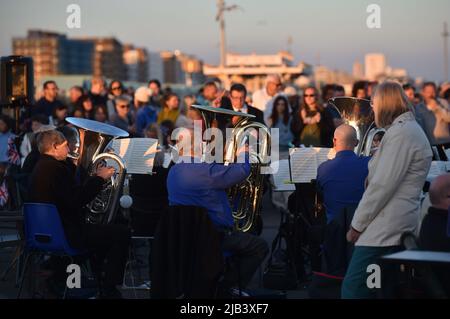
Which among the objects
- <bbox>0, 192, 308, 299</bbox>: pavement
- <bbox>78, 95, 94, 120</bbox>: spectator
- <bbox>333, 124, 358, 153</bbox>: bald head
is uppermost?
<bbox>78, 95, 94, 120</bbox>: spectator

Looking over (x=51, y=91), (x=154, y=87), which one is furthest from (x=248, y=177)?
(x=154, y=87)

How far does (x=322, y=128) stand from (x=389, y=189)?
597cm

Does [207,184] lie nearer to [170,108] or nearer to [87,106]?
[87,106]

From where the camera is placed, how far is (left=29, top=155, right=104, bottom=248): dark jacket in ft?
22.2

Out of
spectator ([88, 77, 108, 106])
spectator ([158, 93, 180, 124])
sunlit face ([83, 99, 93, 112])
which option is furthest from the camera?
spectator ([88, 77, 108, 106])

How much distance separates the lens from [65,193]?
6.78 metres

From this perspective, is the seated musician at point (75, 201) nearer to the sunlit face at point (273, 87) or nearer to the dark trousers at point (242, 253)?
the dark trousers at point (242, 253)

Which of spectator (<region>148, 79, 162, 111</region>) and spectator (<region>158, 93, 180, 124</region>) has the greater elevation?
spectator (<region>148, 79, 162, 111</region>)

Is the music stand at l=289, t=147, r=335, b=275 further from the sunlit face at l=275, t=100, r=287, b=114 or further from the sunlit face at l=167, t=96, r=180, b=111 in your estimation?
the sunlit face at l=167, t=96, r=180, b=111

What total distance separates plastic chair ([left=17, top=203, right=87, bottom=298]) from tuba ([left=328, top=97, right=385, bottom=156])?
8.94 feet

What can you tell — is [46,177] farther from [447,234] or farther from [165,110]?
[165,110]

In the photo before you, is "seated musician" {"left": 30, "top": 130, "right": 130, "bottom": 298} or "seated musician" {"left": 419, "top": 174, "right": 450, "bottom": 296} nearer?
"seated musician" {"left": 419, "top": 174, "right": 450, "bottom": 296}

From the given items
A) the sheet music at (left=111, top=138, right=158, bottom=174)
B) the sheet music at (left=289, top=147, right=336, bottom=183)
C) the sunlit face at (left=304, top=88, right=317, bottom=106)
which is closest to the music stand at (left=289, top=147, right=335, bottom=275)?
the sheet music at (left=289, top=147, right=336, bottom=183)

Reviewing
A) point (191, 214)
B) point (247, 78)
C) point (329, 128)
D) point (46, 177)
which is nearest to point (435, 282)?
point (191, 214)
